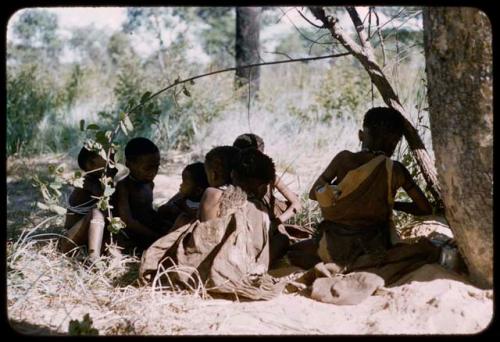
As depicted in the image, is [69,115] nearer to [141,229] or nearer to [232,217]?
[141,229]

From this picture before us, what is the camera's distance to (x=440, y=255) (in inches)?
133

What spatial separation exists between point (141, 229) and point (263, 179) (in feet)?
3.24

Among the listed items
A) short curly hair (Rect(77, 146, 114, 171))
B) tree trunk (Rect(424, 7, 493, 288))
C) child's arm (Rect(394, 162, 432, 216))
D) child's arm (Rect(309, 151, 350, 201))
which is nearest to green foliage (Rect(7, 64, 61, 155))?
short curly hair (Rect(77, 146, 114, 171))

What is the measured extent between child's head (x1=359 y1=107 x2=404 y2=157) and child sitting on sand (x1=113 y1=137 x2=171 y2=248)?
1.44 meters

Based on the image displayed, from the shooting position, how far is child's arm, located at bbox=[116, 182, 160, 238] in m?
4.15

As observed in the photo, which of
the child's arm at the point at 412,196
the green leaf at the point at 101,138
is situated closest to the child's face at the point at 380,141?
the child's arm at the point at 412,196

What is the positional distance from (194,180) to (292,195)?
0.67 metres

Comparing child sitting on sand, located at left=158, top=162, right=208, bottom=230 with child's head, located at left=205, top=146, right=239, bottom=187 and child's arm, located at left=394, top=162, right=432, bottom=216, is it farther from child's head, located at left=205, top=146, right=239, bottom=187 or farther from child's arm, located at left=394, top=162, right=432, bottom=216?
child's arm, located at left=394, top=162, right=432, bottom=216

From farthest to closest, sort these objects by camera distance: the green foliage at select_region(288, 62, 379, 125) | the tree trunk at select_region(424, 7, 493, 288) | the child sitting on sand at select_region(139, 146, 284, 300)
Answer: the green foliage at select_region(288, 62, 379, 125)
the child sitting on sand at select_region(139, 146, 284, 300)
the tree trunk at select_region(424, 7, 493, 288)

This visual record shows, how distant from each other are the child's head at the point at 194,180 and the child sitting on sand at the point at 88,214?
0.54 metres

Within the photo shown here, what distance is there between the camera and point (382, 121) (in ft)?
12.1

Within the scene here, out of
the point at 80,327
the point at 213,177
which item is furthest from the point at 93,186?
the point at 80,327

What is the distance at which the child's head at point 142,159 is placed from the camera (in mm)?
4156
